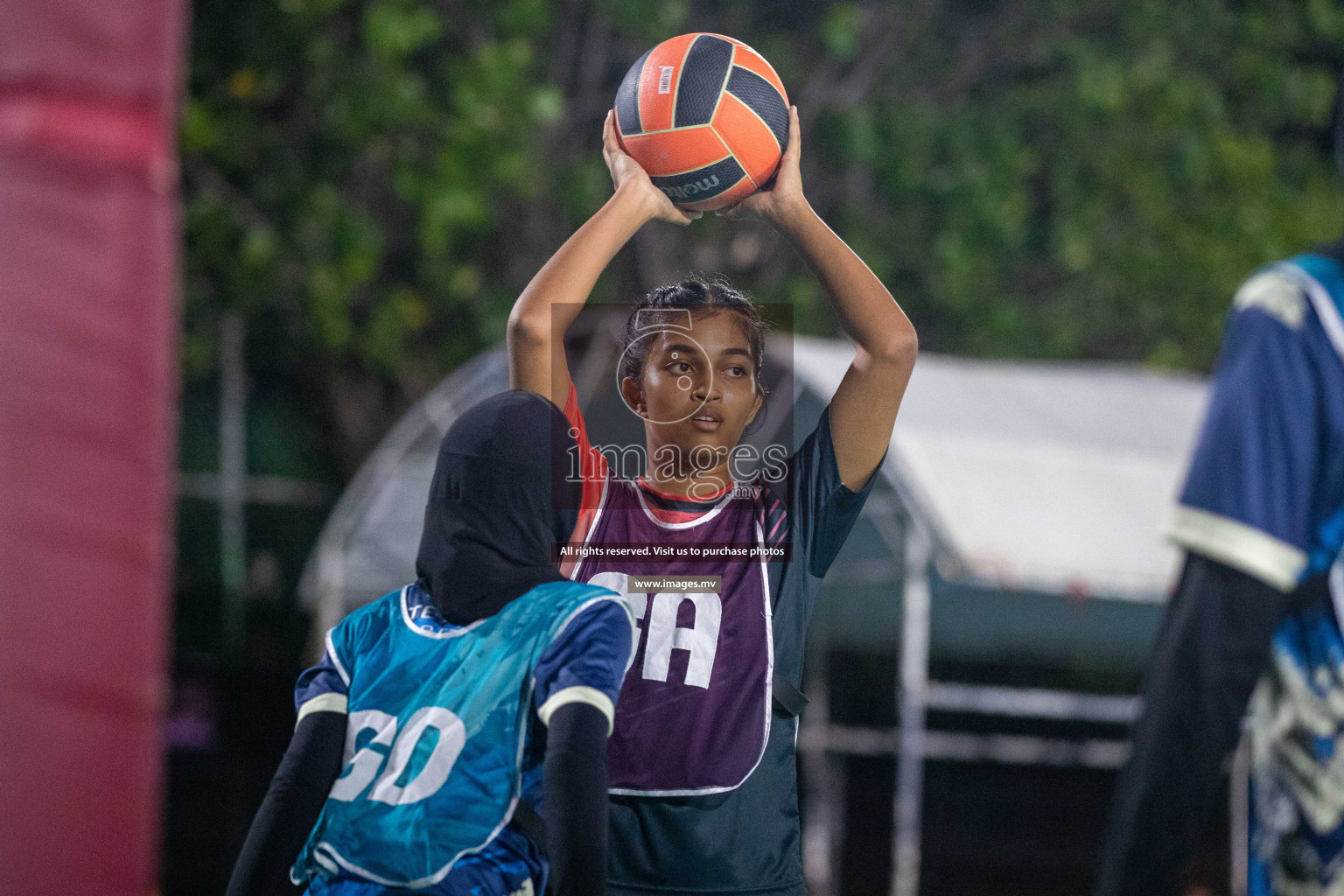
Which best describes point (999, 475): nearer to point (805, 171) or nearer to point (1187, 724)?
point (805, 171)

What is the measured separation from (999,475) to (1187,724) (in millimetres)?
4480

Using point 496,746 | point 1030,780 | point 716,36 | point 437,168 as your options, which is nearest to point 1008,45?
point 437,168

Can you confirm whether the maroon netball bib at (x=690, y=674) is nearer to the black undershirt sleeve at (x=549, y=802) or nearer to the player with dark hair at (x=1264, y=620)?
the black undershirt sleeve at (x=549, y=802)

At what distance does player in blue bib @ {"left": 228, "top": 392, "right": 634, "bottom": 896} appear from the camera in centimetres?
179

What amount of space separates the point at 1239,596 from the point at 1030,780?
33.3 ft

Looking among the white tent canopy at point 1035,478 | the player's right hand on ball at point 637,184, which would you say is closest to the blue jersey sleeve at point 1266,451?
the player's right hand on ball at point 637,184

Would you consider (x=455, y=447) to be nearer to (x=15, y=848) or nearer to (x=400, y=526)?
(x=15, y=848)

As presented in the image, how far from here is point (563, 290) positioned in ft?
6.40

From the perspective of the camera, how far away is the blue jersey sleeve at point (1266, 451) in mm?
2111

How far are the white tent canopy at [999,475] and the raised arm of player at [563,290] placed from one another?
3.05 metres

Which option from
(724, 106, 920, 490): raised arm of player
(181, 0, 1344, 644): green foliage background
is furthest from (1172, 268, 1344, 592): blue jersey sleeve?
(181, 0, 1344, 644): green foliage background

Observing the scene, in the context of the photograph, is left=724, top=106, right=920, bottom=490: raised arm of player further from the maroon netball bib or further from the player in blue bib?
the player in blue bib


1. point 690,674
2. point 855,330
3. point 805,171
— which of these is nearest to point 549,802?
point 690,674

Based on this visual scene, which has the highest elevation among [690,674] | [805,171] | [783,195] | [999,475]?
[805,171]
